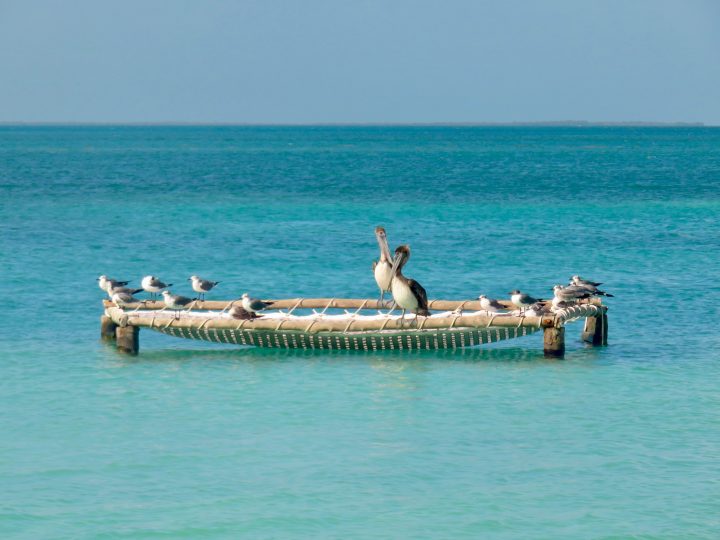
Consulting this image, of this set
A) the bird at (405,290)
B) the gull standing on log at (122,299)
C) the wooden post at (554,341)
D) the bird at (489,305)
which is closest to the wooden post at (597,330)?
the wooden post at (554,341)

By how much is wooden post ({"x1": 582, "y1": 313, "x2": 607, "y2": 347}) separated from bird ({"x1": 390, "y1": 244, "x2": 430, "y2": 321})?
14.2ft

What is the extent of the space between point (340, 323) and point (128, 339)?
14.3 ft

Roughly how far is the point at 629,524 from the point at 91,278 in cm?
2601

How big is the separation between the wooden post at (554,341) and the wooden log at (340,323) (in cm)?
25

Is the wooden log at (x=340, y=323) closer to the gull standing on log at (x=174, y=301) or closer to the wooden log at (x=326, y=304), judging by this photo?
the gull standing on log at (x=174, y=301)

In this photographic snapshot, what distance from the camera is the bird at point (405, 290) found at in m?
25.6

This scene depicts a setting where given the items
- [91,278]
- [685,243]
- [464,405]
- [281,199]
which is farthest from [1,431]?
[281,199]

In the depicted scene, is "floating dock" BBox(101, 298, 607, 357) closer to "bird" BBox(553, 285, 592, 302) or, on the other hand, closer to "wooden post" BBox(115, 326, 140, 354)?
"wooden post" BBox(115, 326, 140, 354)

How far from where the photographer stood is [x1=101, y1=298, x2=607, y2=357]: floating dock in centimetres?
2602

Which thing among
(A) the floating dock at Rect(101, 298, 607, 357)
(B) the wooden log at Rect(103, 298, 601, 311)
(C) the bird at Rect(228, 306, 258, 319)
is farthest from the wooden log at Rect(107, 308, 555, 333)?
(B) the wooden log at Rect(103, 298, 601, 311)

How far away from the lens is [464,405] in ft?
74.8

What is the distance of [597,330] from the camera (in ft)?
92.7

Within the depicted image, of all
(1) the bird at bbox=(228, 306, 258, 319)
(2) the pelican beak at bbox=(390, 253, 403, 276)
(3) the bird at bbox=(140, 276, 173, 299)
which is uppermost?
(2) the pelican beak at bbox=(390, 253, 403, 276)

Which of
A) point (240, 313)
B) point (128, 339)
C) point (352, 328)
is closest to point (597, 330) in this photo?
point (352, 328)
